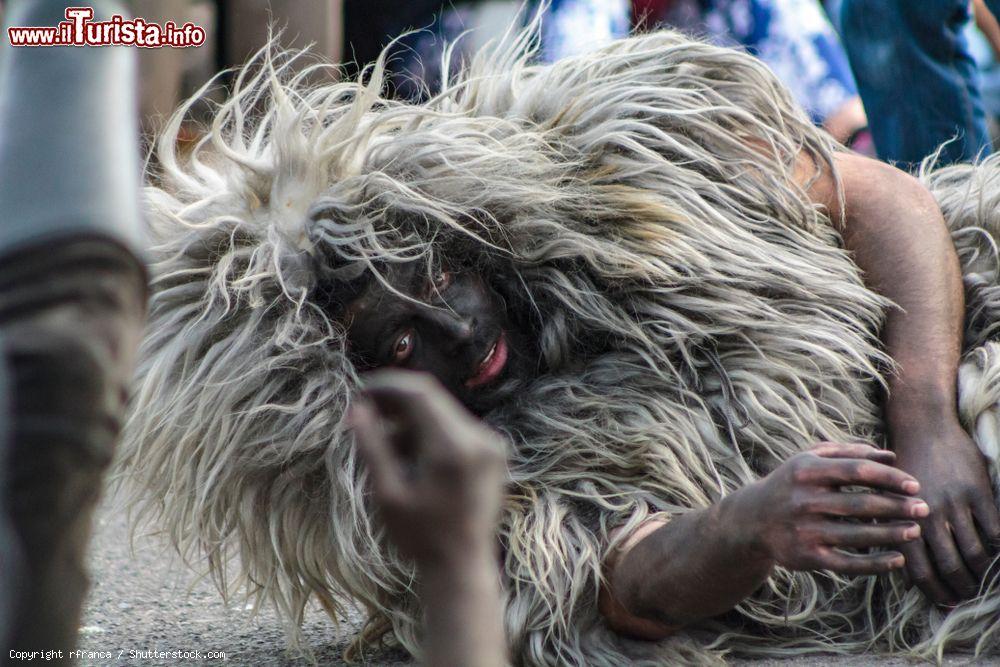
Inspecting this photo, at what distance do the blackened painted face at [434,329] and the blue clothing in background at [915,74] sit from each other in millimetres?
1383

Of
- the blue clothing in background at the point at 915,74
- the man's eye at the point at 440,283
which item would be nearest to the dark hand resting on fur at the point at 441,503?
the man's eye at the point at 440,283

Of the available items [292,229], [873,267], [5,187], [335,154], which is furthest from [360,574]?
[5,187]

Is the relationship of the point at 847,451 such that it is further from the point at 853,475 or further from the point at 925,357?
the point at 925,357

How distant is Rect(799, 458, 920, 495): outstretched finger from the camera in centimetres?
132

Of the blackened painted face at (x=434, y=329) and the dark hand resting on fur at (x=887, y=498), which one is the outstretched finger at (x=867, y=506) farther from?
the blackened painted face at (x=434, y=329)

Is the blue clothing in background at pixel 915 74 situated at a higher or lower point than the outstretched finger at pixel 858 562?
higher

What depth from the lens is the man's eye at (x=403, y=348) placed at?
1.63 metres

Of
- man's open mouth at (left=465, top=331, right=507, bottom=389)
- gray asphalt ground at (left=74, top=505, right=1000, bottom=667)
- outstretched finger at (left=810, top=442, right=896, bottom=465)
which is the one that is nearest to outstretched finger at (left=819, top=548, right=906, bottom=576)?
outstretched finger at (left=810, top=442, right=896, bottom=465)

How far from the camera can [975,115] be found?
107 inches

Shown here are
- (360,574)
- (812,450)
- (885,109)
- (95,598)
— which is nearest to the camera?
A: (812,450)

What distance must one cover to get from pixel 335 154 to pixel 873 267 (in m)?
0.78

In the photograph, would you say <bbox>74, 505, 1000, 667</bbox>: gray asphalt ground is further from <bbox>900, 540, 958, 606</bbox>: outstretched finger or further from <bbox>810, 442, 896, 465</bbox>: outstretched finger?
<bbox>810, 442, 896, 465</bbox>: outstretched finger

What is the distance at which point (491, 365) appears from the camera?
5.50ft

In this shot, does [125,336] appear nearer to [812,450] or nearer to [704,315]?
[812,450]
